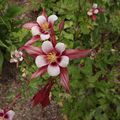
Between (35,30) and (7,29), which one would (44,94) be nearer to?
(35,30)

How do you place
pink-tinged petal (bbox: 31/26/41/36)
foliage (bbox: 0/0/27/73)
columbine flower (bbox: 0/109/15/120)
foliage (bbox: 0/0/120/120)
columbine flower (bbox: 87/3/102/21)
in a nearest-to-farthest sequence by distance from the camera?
pink-tinged petal (bbox: 31/26/41/36) < columbine flower (bbox: 0/109/15/120) < foliage (bbox: 0/0/120/120) < columbine flower (bbox: 87/3/102/21) < foliage (bbox: 0/0/27/73)

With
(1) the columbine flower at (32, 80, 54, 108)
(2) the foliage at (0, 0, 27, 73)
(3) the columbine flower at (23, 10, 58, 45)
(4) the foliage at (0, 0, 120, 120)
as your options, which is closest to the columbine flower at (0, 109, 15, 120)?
(4) the foliage at (0, 0, 120, 120)

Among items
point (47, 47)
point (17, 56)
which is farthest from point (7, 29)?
point (47, 47)

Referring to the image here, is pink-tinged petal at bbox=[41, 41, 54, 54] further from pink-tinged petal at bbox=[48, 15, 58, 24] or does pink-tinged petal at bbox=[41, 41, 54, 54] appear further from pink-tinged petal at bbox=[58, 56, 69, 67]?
pink-tinged petal at bbox=[48, 15, 58, 24]


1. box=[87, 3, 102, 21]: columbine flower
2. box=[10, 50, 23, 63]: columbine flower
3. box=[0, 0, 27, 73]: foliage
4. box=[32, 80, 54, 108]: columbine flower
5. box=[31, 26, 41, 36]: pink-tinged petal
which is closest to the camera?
box=[32, 80, 54, 108]: columbine flower

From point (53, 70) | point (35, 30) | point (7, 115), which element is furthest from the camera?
point (7, 115)

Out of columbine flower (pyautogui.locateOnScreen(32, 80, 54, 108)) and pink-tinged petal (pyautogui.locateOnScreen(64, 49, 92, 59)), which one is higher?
pink-tinged petal (pyautogui.locateOnScreen(64, 49, 92, 59))

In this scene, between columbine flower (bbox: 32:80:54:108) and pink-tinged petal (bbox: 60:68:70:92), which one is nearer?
pink-tinged petal (bbox: 60:68:70:92)

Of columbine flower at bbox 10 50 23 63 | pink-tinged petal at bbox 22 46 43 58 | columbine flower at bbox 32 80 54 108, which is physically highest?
pink-tinged petal at bbox 22 46 43 58
